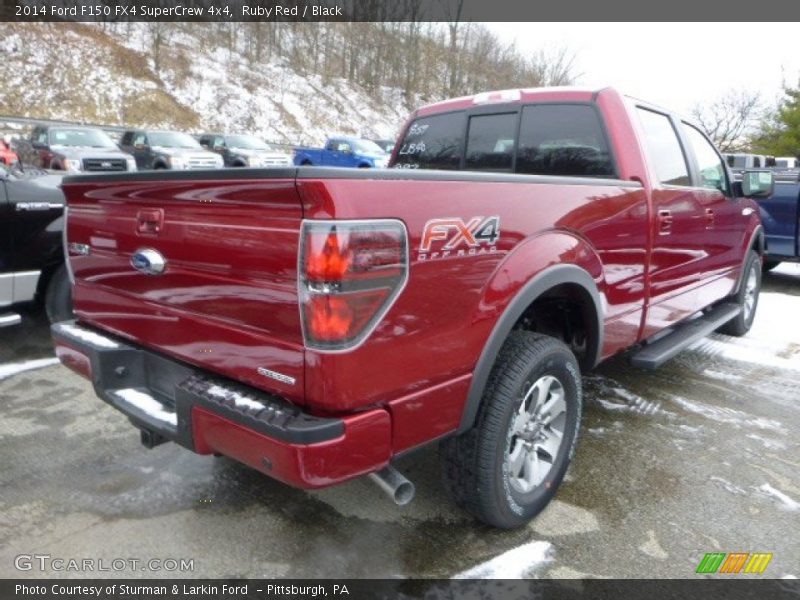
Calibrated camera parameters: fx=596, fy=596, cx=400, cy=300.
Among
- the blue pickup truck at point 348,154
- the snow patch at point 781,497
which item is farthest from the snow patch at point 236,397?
the blue pickup truck at point 348,154

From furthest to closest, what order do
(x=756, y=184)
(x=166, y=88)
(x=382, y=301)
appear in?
(x=166, y=88), (x=756, y=184), (x=382, y=301)

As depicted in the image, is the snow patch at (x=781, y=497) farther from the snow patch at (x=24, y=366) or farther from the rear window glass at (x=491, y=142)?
the snow patch at (x=24, y=366)

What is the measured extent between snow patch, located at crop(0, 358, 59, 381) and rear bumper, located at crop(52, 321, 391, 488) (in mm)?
2240

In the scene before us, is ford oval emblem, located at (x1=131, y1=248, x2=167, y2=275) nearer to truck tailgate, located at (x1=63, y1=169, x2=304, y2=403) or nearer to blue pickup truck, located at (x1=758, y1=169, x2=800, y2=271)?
truck tailgate, located at (x1=63, y1=169, x2=304, y2=403)

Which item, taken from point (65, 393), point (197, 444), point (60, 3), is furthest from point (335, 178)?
point (60, 3)

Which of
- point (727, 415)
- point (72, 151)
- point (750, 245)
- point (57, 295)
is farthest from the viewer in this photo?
point (72, 151)

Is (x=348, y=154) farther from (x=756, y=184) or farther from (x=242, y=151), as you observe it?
(x=756, y=184)

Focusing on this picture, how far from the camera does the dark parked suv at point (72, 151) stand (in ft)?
44.7

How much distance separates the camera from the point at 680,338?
390 centimetres

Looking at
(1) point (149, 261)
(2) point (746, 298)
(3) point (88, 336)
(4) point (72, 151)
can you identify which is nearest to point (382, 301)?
(1) point (149, 261)

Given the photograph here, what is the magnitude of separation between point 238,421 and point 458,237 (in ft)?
3.09

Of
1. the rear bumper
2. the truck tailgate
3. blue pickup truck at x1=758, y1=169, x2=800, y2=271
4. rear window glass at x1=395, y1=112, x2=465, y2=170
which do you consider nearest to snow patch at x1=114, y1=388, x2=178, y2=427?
the rear bumper

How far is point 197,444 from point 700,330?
11.3 feet

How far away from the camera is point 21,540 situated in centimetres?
245
